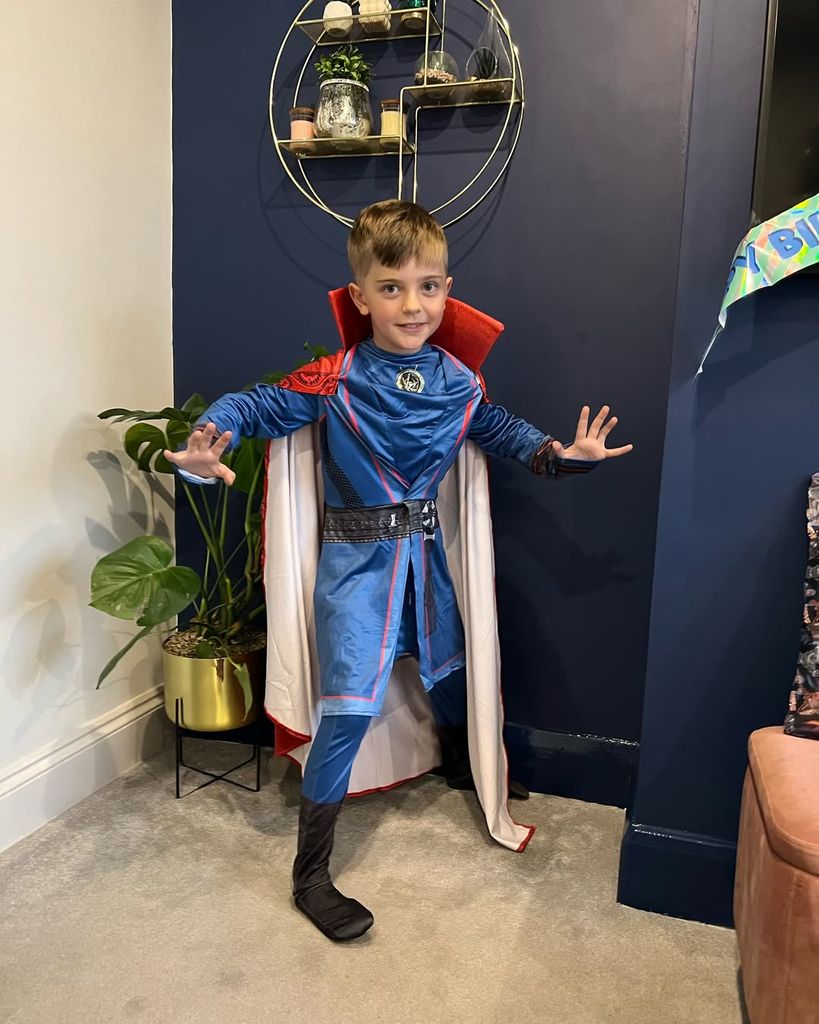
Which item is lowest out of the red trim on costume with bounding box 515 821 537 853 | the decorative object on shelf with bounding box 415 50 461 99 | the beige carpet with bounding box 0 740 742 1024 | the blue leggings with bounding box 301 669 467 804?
the beige carpet with bounding box 0 740 742 1024

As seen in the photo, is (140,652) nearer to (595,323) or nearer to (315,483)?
(315,483)

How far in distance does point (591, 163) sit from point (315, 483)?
0.99m

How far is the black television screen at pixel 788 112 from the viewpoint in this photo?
1.39m

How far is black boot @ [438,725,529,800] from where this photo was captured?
2148 mm

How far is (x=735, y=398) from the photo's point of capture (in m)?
1.55

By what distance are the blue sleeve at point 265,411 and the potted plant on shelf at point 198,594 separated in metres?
0.17

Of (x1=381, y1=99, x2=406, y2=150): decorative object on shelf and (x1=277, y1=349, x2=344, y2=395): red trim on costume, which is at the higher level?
(x1=381, y1=99, x2=406, y2=150): decorative object on shelf

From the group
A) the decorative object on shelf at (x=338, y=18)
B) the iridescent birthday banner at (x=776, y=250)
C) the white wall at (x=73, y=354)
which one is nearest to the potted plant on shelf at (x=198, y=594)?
the white wall at (x=73, y=354)

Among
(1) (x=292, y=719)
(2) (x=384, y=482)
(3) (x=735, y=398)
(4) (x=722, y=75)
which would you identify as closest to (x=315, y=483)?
(2) (x=384, y=482)

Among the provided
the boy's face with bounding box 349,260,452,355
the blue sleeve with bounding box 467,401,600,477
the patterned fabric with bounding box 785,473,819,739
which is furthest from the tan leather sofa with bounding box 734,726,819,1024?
the boy's face with bounding box 349,260,452,355

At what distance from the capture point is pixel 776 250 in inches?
56.3

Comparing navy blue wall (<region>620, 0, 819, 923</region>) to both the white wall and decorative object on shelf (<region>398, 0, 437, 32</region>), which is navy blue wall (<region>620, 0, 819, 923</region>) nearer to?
decorative object on shelf (<region>398, 0, 437, 32</region>)

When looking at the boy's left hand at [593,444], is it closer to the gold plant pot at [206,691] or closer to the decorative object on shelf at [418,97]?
the decorative object on shelf at [418,97]

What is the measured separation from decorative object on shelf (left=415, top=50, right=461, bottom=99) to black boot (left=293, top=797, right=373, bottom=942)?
1.63 meters
